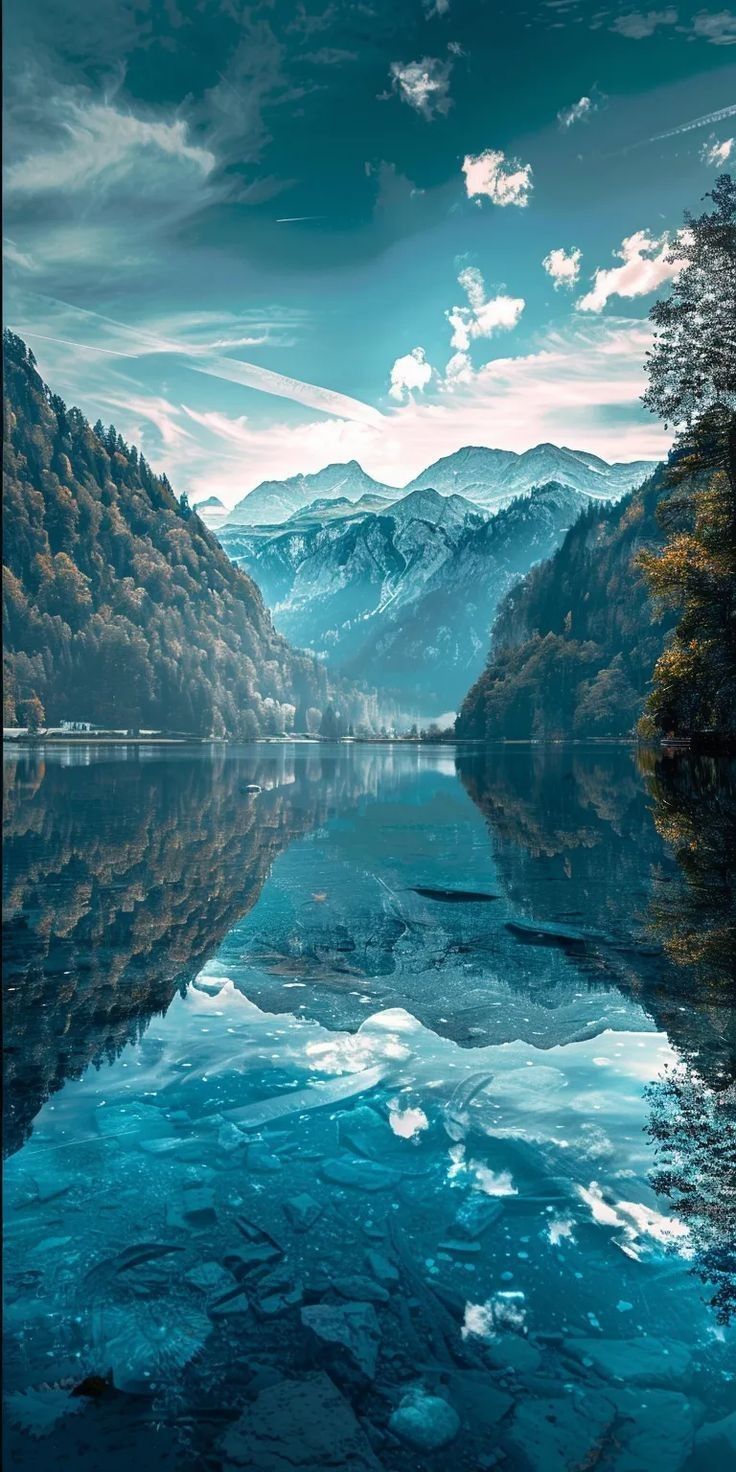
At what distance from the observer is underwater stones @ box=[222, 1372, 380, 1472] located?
467 centimetres

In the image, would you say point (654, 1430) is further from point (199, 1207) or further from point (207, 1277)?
point (199, 1207)

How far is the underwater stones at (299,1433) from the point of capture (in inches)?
184

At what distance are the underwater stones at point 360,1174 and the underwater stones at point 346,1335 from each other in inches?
56.2

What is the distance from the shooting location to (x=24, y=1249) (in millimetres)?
6379

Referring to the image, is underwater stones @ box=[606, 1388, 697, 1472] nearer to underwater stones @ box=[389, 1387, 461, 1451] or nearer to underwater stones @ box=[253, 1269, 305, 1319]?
underwater stones @ box=[389, 1387, 461, 1451]

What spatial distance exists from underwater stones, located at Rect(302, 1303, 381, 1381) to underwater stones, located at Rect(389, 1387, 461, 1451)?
0.27 meters

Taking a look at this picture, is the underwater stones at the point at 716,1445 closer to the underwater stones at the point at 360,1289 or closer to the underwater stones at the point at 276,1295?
the underwater stones at the point at 360,1289

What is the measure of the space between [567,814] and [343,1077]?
89.5 ft

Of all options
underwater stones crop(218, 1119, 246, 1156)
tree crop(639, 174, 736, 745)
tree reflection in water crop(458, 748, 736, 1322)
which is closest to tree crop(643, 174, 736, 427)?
tree crop(639, 174, 736, 745)

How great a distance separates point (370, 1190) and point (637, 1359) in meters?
2.32

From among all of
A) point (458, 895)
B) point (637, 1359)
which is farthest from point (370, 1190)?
point (458, 895)

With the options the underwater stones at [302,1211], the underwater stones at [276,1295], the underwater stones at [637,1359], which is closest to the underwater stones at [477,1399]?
the underwater stones at [637,1359]

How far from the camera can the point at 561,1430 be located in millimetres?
4902

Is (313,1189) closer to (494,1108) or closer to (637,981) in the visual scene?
(494,1108)
